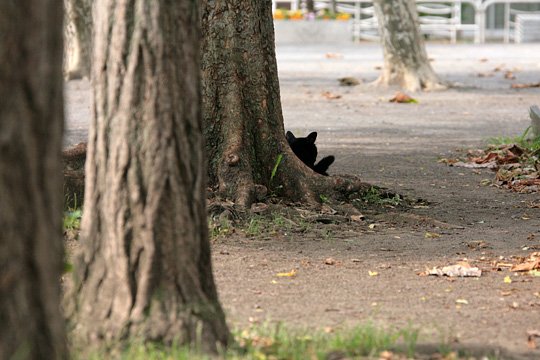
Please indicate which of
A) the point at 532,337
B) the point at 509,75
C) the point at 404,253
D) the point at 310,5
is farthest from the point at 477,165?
the point at 310,5

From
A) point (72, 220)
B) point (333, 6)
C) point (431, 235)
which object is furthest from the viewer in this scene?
point (333, 6)

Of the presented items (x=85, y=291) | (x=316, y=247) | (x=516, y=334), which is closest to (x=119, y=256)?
(x=85, y=291)

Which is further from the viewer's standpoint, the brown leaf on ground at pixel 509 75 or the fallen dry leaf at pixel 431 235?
the brown leaf on ground at pixel 509 75

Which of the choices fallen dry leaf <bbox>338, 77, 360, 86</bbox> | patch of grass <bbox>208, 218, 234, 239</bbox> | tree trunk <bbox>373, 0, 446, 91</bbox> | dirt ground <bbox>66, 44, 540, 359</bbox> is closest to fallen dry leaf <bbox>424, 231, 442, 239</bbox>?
dirt ground <bbox>66, 44, 540, 359</bbox>

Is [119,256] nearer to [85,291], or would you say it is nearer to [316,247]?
[85,291]

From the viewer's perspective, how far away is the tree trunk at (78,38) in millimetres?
18219

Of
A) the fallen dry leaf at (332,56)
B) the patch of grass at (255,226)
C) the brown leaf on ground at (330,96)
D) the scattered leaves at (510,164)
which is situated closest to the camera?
the patch of grass at (255,226)

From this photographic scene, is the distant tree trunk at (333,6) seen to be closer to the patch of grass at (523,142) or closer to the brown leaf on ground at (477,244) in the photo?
the patch of grass at (523,142)

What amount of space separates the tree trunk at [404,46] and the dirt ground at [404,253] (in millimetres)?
4461

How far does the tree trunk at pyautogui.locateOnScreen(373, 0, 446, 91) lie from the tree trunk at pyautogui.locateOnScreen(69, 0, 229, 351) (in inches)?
562

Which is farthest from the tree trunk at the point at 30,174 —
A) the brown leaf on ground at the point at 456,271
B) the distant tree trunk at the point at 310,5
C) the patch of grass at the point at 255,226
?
the distant tree trunk at the point at 310,5

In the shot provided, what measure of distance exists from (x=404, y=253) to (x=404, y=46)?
469 inches

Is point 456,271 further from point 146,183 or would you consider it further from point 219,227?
point 146,183

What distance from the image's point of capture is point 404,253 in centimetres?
648
